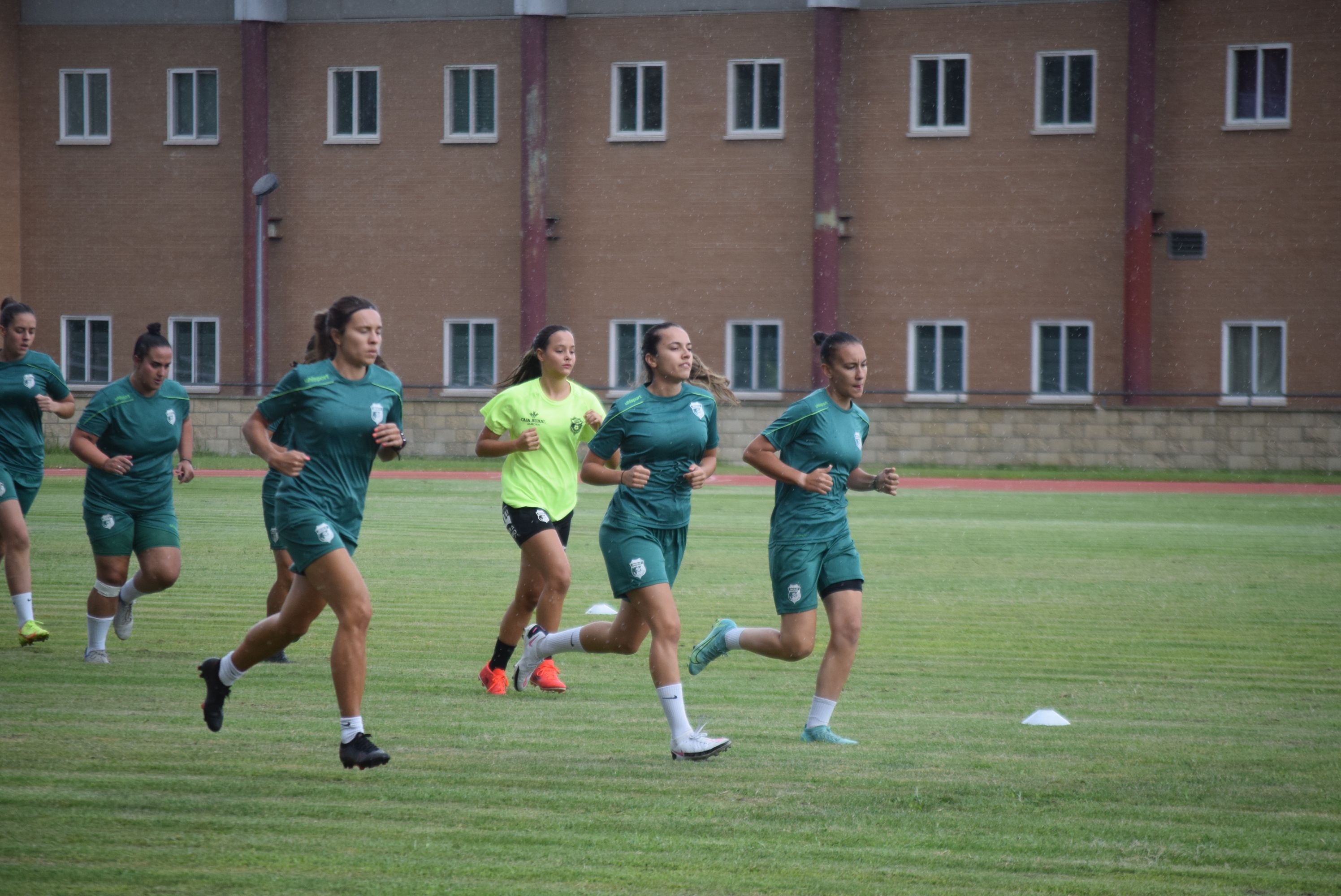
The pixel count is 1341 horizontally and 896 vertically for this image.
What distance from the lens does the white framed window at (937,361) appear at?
117ft

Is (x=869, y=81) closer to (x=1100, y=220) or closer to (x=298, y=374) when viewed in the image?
(x=1100, y=220)

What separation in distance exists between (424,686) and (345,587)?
8.15 ft

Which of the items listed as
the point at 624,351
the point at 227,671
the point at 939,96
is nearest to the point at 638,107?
the point at 624,351

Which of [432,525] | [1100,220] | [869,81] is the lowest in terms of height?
[432,525]

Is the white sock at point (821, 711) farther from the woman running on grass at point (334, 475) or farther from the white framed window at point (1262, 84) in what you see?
the white framed window at point (1262, 84)

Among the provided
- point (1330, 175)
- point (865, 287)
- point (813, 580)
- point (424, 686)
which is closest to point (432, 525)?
point (424, 686)

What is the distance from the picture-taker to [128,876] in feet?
17.0

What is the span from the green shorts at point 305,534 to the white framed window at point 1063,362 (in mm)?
29557

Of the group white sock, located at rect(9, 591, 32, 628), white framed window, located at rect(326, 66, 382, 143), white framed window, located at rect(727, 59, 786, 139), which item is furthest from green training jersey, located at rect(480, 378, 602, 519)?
white framed window, located at rect(326, 66, 382, 143)

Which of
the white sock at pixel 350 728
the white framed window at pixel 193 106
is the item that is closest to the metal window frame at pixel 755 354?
→ the white framed window at pixel 193 106

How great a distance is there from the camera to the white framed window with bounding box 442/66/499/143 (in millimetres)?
37531

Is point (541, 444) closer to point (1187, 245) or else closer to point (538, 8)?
point (1187, 245)

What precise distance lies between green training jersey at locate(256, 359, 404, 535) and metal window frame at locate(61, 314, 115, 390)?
34.2m

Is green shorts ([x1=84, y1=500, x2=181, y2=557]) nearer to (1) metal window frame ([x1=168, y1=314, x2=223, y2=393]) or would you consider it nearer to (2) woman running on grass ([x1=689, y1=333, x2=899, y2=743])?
(2) woman running on grass ([x1=689, y1=333, x2=899, y2=743])
